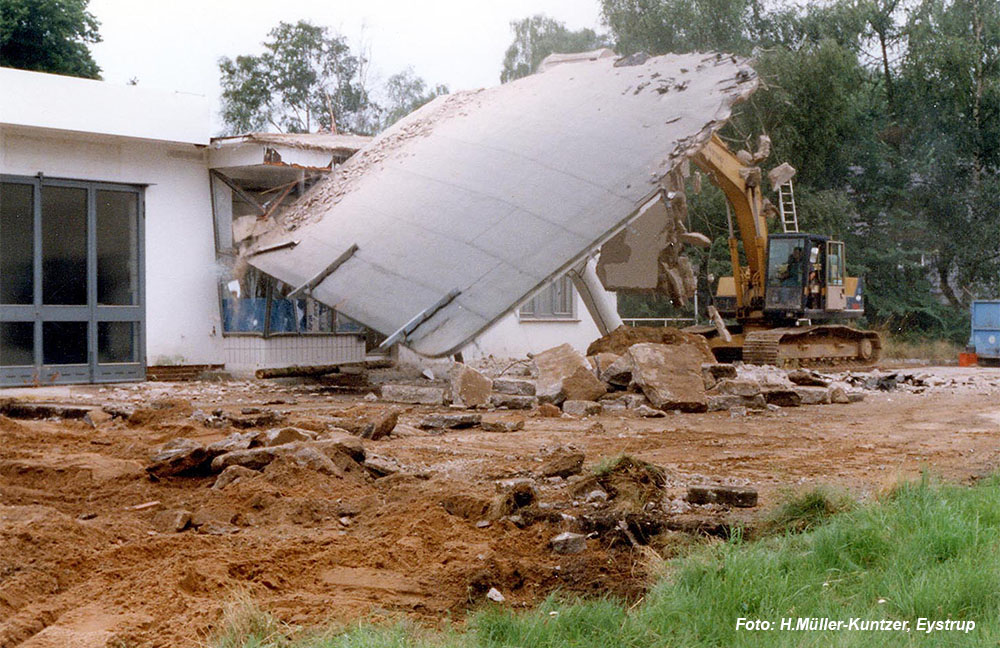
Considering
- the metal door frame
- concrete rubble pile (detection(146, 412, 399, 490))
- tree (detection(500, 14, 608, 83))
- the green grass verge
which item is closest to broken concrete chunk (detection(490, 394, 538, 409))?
concrete rubble pile (detection(146, 412, 399, 490))

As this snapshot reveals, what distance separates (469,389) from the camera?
11891mm

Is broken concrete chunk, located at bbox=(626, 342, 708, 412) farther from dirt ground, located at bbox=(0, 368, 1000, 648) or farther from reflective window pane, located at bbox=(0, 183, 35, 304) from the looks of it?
reflective window pane, located at bbox=(0, 183, 35, 304)

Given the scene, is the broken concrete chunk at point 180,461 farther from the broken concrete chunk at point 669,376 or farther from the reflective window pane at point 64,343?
the reflective window pane at point 64,343

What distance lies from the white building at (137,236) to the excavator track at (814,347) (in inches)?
207

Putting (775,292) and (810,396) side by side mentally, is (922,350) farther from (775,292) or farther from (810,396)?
(810,396)

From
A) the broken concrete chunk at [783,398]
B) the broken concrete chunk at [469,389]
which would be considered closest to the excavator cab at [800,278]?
the broken concrete chunk at [783,398]

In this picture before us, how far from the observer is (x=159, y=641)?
10.8ft

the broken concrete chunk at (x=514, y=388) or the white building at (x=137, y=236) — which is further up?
the white building at (x=137, y=236)

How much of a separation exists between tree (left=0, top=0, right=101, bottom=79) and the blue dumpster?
2153cm

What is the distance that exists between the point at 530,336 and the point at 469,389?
6.72m

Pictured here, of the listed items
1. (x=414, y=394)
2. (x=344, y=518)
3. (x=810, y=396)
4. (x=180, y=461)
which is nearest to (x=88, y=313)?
(x=414, y=394)

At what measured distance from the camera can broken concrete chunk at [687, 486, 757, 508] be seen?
18.3 feet

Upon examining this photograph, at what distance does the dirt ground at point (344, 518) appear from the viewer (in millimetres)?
3758

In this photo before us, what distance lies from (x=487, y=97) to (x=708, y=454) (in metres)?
8.90
